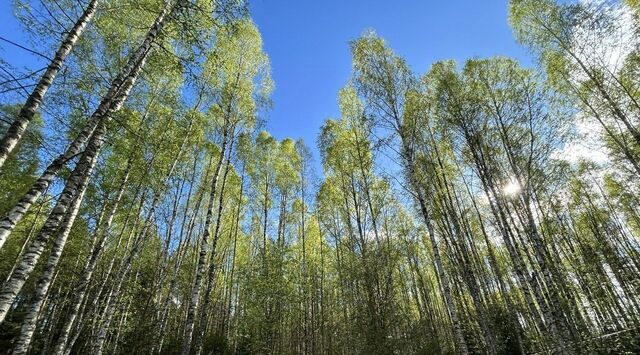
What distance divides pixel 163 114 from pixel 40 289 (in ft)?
22.3

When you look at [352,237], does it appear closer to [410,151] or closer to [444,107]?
[410,151]

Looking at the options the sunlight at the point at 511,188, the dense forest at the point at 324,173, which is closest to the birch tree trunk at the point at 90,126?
the dense forest at the point at 324,173

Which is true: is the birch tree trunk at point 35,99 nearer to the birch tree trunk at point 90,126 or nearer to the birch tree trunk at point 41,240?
the birch tree trunk at point 90,126

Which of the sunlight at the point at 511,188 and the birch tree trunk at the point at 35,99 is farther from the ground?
the sunlight at the point at 511,188

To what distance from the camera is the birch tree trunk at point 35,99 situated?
3.39 metres

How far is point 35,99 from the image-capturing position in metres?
3.78

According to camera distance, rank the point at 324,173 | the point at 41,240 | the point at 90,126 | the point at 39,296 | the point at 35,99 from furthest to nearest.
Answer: the point at 324,173 < the point at 39,296 < the point at 90,126 < the point at 35,99 < the point at 41,240

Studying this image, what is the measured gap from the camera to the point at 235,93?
39.0ft

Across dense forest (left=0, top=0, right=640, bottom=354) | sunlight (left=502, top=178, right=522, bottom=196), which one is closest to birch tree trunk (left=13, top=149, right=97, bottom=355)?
dense forest (left=0, top=0, right=640, bottom=354)

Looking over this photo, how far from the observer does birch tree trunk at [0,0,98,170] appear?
339 cm

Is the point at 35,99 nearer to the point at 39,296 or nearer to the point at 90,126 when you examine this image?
the point at 90,126

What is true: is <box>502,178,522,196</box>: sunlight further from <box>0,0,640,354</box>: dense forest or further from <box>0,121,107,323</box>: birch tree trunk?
<box>0,121,107,323</box>: birch tree trunk

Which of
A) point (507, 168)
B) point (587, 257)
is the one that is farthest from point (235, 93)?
point (587, 257)

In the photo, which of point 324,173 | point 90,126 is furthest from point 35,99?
point 324,173
